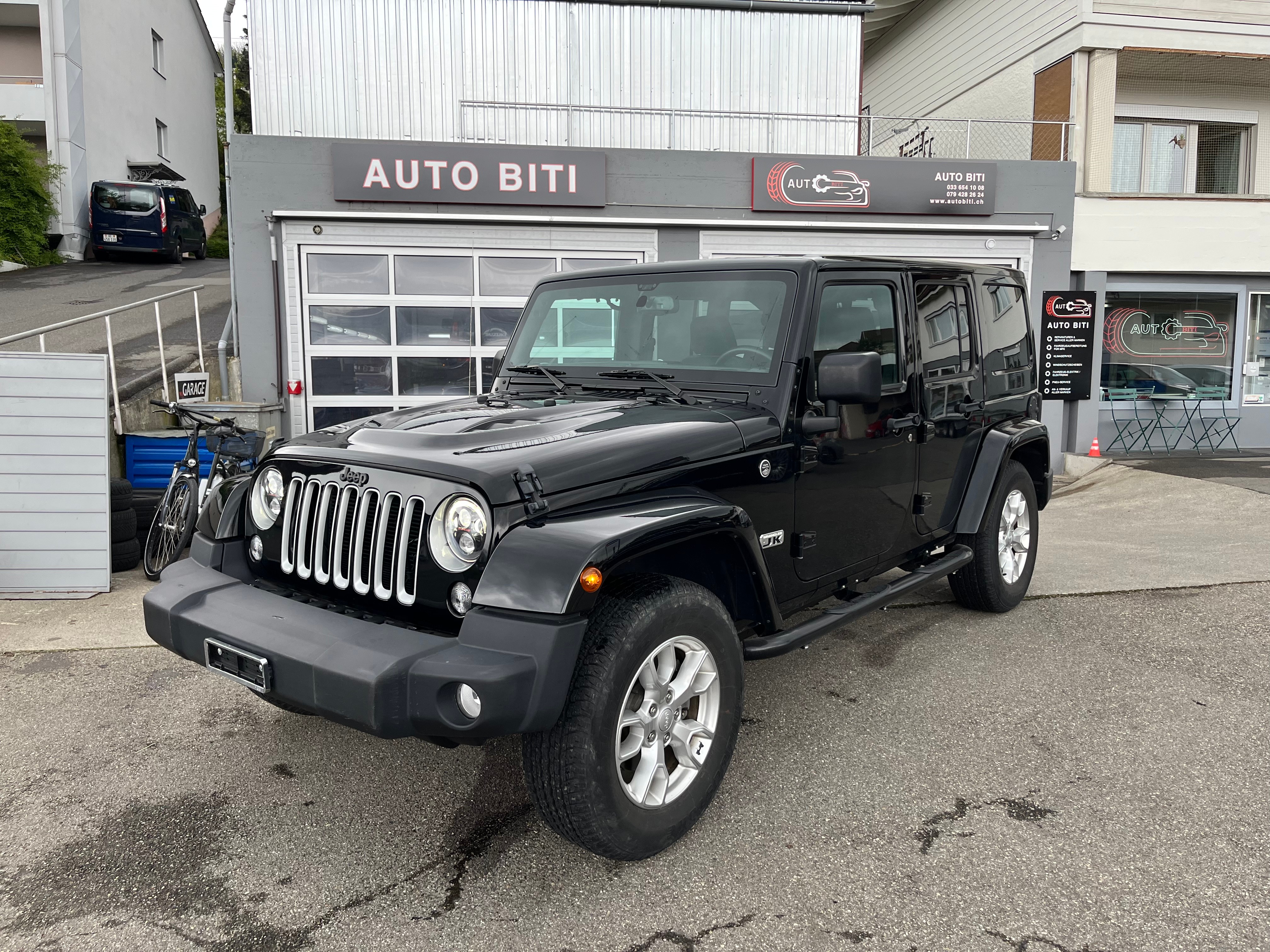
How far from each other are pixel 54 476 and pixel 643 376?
4.45 m

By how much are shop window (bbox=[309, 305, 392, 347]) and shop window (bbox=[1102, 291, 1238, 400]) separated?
1052 centimetres

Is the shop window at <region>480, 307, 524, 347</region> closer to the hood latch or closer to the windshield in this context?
the windshield

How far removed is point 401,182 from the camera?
1080cm

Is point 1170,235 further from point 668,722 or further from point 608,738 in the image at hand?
point 608,738

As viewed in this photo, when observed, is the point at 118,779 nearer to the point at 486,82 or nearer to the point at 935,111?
the point at 486,82

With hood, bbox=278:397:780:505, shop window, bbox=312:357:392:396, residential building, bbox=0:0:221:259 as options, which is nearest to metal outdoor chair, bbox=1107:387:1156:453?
shop window, bbox=312:357:392:396

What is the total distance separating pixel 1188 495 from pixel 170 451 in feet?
32.1

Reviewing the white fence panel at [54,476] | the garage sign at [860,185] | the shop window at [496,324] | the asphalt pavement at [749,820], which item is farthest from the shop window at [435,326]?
the asphalt pavement at [749,820]

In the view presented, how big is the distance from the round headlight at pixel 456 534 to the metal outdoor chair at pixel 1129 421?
1392cm

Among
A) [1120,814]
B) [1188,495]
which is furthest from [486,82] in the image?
[1120,814]

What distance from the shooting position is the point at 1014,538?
5520 mm

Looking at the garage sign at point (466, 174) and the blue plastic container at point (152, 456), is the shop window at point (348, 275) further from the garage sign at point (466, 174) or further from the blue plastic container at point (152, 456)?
the blue plastic container at point (152, 456)

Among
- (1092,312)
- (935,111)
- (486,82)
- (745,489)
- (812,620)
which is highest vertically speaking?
(935,111)

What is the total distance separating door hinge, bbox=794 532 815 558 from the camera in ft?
12.0
